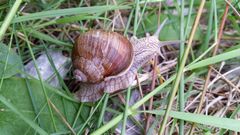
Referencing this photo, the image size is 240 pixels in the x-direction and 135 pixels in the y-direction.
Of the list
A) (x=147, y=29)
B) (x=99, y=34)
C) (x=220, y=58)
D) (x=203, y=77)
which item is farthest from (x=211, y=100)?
(x=99, y=34)

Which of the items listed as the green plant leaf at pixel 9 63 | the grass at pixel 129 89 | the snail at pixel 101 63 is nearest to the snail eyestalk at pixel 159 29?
the grass at pixel 129 89

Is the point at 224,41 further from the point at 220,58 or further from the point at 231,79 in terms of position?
the point at 220,58

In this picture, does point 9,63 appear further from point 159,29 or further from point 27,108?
point 159,29

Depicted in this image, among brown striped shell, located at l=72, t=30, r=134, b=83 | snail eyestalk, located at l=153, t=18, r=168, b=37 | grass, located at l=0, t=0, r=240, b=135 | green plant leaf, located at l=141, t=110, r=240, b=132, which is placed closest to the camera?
green plant leaf, located at l=141, t=110, r=240, b=132

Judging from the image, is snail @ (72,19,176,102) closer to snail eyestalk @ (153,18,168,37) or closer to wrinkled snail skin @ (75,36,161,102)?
wrinkled snail skin @ (75,36,161,102)

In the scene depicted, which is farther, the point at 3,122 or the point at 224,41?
the point at 224,41

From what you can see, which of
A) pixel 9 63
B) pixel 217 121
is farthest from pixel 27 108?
pixel 217 121

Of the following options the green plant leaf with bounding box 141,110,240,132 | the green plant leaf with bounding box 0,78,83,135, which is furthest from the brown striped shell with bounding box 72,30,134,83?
the green plant leaf with bounding box 141,110,240,132

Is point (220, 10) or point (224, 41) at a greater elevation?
point (220, 10)
